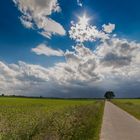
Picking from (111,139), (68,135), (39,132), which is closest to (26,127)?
(39,132)

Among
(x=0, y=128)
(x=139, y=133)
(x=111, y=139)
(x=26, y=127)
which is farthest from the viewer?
(x=139, y=133)

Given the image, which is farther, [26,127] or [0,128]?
[26,127]

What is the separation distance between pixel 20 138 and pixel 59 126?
3.74 m

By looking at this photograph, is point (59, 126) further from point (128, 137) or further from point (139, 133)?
point (139, 133)

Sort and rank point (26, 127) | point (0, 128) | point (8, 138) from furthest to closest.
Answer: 1. point (26, 127)
2. point (0, 128)
3. point (8, 138)

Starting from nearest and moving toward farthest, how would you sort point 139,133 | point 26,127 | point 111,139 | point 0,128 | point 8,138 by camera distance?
point 8,138 < point 0,128 < point 26,127 < point 111,139 < point 139,133

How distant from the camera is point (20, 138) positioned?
12.3 meters

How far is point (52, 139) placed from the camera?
1238 centimetres

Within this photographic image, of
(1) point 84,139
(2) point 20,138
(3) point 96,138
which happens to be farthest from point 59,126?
(2) point 20,138

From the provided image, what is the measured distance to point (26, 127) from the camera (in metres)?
15.4

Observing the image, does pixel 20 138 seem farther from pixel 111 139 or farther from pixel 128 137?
pixel 128 137

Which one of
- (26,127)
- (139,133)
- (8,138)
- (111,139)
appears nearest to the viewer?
(8,138)

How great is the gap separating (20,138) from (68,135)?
2.74 m

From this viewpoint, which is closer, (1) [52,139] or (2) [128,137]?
(1) [52,139]
